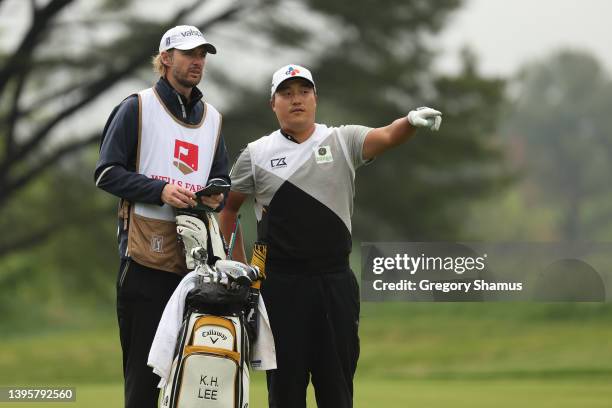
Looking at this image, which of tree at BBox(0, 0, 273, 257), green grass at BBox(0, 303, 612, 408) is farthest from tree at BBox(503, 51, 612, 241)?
tree at BBox(0, 0, 273, 257)

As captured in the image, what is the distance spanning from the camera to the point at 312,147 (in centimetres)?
516

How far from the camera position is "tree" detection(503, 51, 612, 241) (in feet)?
173

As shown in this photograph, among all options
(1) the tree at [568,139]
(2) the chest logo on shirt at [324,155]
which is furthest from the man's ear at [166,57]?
(1) the tree at [568,139]

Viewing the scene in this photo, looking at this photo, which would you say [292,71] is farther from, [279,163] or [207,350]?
[207,350]

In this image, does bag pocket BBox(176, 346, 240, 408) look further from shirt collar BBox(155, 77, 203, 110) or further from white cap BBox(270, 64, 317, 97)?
white cap BBox(270, 64, 317, 97)

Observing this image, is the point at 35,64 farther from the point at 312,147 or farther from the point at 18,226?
the point at 312,147

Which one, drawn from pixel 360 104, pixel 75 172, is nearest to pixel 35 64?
pixel 75 172

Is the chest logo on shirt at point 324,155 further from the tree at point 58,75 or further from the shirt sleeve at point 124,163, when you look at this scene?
the tree at point 58,75

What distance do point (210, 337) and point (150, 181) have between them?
0.68 m

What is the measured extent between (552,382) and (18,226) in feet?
44.5

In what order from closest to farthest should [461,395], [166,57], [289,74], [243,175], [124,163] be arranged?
[124,163]
[166,57]
[289,74]
[243,175]
[461,395]

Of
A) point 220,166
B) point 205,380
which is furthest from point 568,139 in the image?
point 205,380

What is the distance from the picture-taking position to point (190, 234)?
4734 millimetres

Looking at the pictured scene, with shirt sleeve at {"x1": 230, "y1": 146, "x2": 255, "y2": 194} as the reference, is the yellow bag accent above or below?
below
